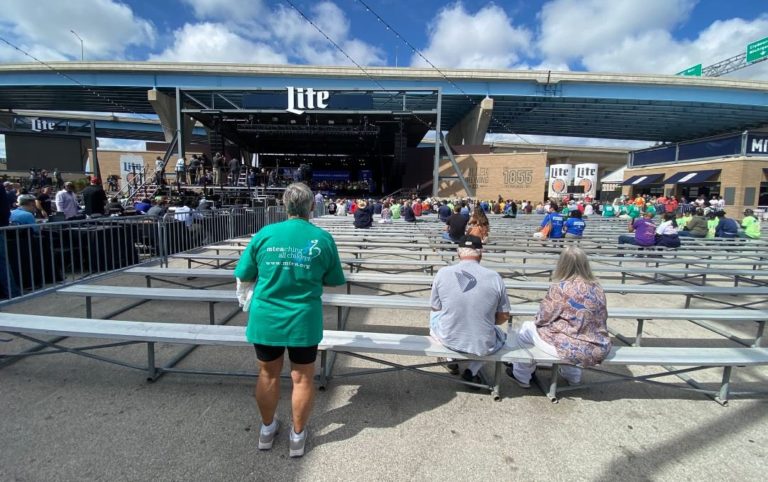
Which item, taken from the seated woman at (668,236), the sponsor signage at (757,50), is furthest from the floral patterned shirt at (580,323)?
the sponsor signage at (757,50)

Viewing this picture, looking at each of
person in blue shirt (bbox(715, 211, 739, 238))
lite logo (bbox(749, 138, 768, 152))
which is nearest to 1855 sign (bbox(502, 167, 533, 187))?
lite logo (bbox(749, 138, 768, 152))

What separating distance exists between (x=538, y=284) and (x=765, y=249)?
737cm

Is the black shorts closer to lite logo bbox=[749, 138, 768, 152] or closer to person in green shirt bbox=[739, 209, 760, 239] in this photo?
person in green shirt bbox=[739, 209, 760, 239]

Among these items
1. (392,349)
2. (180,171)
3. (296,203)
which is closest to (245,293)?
(296,203)

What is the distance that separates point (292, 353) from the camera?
2.10 meters

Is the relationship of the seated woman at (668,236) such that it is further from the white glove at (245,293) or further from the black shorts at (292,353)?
the white glove at (245,293)

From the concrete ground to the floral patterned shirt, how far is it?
492mm

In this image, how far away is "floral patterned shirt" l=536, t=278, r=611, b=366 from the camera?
2611mm

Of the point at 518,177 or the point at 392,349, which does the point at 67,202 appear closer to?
the point at 392,349

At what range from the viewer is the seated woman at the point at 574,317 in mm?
2619

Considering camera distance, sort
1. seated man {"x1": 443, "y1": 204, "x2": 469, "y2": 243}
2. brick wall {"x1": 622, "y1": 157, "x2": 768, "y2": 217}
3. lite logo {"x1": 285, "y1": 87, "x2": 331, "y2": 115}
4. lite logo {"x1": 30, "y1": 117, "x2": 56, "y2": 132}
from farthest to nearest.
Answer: lite logo {"x1": 30, "y1": 117, "x2": 56, "y2": 132}
brick wall {"x1": 622, "y1": 157, "x2": 768, "y2": 217}
lite logo {"x1": 285, "y1": 87, "x2": 331, "y2": 115}
seated man {"x1": 443, "y1": 204, "x2": 469, "y2": 243}

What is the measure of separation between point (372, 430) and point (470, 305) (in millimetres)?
1110

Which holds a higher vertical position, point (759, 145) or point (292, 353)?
point (759, 145)

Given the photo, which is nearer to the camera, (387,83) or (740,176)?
(740,176)
